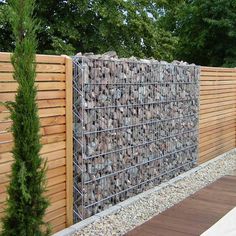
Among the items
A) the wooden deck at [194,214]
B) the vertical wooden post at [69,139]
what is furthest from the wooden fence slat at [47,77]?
the wooden deck at [194,214]

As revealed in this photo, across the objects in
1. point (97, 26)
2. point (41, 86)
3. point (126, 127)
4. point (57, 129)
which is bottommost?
point (126, 127)

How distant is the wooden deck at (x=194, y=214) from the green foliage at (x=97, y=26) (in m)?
7.90

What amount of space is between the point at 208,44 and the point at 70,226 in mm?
18279

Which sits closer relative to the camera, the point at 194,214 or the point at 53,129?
the point at 53,129

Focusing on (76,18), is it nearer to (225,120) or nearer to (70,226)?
(225,120)

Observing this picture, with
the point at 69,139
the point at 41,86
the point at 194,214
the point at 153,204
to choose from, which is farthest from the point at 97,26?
the point at 41,86

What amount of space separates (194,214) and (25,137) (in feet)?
9.51

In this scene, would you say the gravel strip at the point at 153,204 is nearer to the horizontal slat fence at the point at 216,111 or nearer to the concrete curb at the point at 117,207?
the concrete curb at the point at 117,207

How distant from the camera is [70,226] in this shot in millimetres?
4746

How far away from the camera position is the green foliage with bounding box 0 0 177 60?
13812 millimetres

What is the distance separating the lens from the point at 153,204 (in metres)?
5.69

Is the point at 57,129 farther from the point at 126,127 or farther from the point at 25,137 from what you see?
the point at 25,137

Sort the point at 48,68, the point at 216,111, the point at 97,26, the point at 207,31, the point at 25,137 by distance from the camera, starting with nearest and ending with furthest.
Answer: the point at 25,137 < the point at 48,68 < the point at 216,111 < the point at 97,26 < the point at 207,31

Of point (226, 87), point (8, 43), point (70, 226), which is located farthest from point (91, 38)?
point (70, 226)
